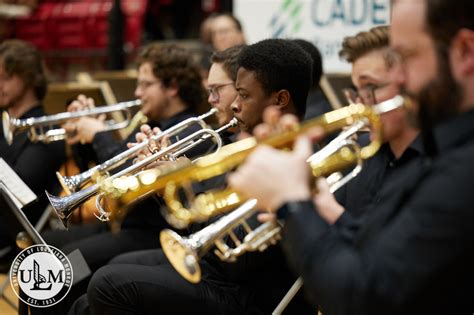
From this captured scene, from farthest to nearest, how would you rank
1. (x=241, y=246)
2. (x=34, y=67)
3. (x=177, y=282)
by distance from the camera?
(x=34, y=67) → (x=177, y=282) → (x=241, y=246)

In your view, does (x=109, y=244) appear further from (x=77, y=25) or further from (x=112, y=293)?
(x=77, y=25)

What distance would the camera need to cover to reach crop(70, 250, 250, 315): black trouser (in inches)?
101

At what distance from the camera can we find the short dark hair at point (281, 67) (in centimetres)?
274

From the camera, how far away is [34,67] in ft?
14.2

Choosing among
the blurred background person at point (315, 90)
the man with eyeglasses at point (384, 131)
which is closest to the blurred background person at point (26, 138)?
the blurred background person at point (315, 90)

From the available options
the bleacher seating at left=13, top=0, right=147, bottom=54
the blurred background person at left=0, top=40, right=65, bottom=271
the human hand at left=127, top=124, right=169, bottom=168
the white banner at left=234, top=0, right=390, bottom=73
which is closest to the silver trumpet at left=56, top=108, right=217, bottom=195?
the human hand at left=127, top=124, right=169, bottom=168

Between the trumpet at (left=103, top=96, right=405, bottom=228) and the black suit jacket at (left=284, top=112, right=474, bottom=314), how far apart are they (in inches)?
7.6

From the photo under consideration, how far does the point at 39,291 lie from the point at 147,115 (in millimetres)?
1575

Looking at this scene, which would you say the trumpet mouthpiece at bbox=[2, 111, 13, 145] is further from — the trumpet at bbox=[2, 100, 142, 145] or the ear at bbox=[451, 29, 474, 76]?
the ear at bbox=[451, 29, 474, 76]

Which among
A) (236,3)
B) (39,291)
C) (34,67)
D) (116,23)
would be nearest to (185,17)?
(116,23)

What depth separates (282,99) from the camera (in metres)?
2.77

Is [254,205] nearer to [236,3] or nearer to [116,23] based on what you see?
[236,3]

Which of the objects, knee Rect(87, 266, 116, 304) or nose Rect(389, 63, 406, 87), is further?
knee Rect(87, 266, 116, 304)

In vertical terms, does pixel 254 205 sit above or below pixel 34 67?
below
